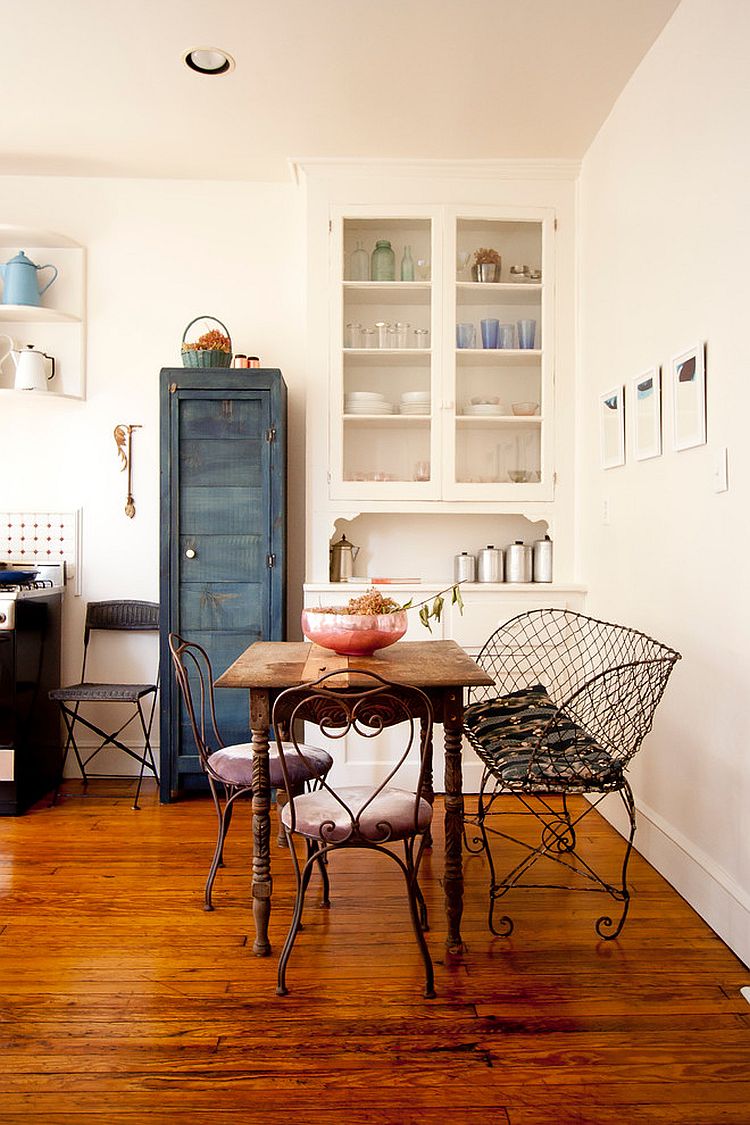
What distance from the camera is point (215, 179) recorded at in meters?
4.38

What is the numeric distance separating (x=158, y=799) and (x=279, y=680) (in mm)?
1974

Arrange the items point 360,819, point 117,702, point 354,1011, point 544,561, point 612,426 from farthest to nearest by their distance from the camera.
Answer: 1. point 117,702
2. point 544,561
3. point 612,426
4. point 360,819
5. point 354,1011

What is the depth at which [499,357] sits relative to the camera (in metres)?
4.18

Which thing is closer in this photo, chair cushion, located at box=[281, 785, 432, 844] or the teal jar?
chair cushion, located at box=[281, 785, 432, 844]

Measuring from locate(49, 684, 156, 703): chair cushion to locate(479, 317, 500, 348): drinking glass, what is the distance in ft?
7.35

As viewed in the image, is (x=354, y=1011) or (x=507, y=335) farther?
(x=507, y=335)

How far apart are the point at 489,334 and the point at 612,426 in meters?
0.85

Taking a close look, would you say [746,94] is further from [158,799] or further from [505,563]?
[158,799]

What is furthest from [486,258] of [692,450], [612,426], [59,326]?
[59,326]

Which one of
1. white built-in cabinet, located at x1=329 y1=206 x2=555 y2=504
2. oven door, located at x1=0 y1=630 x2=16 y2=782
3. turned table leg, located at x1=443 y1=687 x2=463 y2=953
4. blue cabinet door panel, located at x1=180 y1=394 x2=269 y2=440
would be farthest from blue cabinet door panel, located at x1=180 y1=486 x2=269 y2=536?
turned table leg, located at x1=443 y1=687 x2=463 y2=953

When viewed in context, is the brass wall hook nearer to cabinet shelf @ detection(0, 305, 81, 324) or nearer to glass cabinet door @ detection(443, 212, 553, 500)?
cabinet shelf @ detection(0, 305, 81, 324)

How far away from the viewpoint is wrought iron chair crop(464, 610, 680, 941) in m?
2.59

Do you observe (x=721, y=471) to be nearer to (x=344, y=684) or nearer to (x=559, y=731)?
(x=559, y=731)

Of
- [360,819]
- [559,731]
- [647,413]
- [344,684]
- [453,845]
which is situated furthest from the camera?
[647,413]
